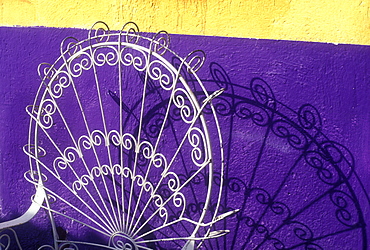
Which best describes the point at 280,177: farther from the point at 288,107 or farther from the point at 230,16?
the point at 230,16

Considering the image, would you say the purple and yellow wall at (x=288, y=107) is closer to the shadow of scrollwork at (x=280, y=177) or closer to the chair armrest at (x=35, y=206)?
the shadow of scrollwork at (x=280, y=177)

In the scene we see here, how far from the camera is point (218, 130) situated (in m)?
2.31

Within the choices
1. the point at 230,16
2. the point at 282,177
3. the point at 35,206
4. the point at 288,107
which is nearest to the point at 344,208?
the point at 282,177

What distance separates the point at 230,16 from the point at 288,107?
70cm

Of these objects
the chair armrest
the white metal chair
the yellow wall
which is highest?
the yellow wall

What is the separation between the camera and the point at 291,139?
2391 millimetres

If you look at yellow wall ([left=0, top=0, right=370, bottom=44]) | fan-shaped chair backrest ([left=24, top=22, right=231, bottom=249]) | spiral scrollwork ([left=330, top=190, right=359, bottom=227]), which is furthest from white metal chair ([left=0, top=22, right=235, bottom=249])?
spiral scrollwork ([left=330, top=190, right=359, bottom=227])

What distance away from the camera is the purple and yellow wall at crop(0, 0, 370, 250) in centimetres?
230

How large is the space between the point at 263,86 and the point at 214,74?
325 mm

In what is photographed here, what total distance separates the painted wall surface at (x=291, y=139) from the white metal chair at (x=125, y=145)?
11 cm

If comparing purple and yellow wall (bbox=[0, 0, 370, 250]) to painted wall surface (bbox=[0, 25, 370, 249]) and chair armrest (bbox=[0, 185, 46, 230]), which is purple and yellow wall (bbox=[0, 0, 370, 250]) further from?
chair armrest (bbox=[0, 185, 46, 230])

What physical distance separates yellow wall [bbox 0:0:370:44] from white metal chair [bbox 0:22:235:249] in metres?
0.13

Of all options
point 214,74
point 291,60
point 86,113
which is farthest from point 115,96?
point 291,60

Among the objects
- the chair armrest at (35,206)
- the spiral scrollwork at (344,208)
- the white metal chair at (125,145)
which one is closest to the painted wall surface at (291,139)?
the spiral scrollwork at (344,208)
